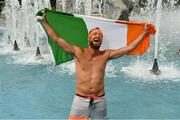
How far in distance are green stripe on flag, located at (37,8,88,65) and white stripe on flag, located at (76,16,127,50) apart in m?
0.15

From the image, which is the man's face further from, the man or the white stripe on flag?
the white stripe on flag

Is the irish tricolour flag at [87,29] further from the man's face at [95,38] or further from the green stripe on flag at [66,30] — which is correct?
the man's face at [95,38]

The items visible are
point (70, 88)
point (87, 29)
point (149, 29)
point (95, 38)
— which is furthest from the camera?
point (70, 88)

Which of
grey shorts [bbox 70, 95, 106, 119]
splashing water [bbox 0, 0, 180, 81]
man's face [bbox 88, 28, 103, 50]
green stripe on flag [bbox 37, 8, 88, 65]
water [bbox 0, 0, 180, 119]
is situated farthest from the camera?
splashing water [bbox 0, 0, 180, 81]

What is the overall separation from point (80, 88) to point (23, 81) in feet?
24.9

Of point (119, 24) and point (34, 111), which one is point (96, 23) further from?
point (34, 111)

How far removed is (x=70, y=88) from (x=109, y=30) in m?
5.53

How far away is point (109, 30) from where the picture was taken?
25.4 ft

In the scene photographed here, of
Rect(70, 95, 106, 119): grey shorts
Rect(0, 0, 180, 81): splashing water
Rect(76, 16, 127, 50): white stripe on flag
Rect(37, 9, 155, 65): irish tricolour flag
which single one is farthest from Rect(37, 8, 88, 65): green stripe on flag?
Rect(0, 0, 180, 81): splashing water

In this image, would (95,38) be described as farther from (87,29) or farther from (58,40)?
(87,29)

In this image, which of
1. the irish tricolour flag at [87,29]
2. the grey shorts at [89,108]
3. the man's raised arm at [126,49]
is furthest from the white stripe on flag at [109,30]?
the grey shorts at [89,108]

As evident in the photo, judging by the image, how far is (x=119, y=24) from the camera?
7.80 m

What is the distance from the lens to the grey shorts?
6773mm

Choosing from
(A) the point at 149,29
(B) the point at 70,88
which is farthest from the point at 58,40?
(B) the point at 70,88
